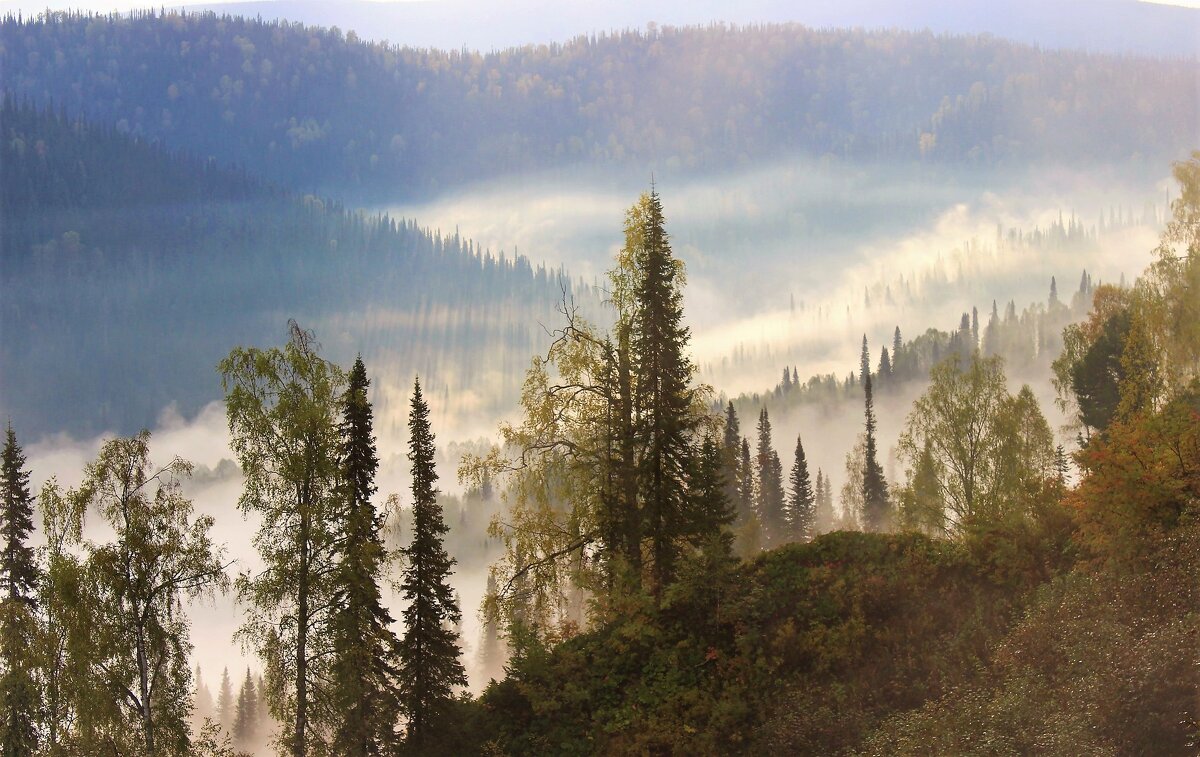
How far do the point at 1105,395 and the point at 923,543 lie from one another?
23230 mm

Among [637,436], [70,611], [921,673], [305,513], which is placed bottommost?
[921,673]

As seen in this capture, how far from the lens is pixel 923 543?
32969 mm

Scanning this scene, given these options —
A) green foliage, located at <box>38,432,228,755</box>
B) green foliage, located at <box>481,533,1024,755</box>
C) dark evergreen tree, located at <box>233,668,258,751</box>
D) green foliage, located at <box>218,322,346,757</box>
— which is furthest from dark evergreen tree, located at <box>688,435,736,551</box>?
dark evergreen tree, located at <box>233,668,258,751</box>

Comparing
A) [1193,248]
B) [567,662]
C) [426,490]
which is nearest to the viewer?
[567,662]

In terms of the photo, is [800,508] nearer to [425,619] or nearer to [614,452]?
[614,452]

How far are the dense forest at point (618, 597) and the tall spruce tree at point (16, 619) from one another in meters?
0.19

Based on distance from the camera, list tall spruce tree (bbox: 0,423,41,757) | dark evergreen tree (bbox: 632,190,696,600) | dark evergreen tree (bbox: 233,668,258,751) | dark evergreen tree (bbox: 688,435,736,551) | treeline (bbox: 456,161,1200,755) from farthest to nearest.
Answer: dark evergreen tree (bbox: 233,668,258,751) < dark evergreen tree (bbox: 632,190,696,600) < dark evergreen tree (bbox: 688,435,736,551) < tall spruce tree (bbox: 0,423,41,757) < treeline (bbox: 456,161,1200,755)

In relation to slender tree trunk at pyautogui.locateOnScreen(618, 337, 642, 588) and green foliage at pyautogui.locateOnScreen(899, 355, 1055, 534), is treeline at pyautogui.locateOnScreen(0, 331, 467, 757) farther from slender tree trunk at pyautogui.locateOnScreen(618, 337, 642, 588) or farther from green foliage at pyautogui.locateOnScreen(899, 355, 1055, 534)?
green foliage at pyautogui.locateOnScreen(899, 355, 1055, 534)

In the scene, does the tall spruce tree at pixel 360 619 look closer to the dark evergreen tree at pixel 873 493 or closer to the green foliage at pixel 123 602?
the green foliage at pixel 123 602

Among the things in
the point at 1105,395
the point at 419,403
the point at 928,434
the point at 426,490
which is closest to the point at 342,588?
the point at 426,490

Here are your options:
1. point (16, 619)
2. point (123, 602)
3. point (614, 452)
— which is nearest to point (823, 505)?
point (614, 452)

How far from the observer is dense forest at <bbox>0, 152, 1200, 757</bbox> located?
1073 inches

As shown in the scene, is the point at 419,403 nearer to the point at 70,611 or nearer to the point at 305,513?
the point at 305,513

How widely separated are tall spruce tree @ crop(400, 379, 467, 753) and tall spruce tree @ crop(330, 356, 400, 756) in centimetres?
71
